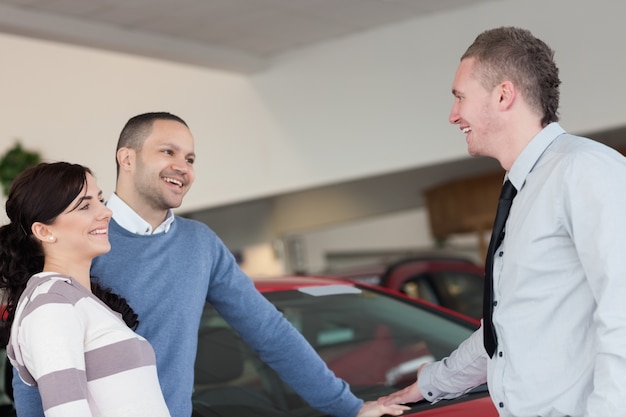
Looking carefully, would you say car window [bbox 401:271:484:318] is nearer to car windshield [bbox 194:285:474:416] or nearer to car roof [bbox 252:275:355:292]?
car windshield [bbox 194:285:474:416]

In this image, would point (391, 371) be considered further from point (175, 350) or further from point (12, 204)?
point (12, 204)

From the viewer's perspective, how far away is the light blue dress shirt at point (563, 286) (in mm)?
1770

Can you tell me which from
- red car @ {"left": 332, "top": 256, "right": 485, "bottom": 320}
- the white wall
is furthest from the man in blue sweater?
the white wall

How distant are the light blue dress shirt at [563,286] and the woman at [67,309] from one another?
788mm

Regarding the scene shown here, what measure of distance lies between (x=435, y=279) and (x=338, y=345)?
10.0 feet

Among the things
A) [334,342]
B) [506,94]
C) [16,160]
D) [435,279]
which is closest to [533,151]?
[506,94]

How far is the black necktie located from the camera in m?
2.04

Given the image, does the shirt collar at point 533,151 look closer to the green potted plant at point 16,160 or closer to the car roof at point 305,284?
the car roof at point 305,284

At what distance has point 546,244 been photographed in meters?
1.89

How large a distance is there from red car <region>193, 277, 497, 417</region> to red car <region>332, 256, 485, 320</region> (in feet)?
7.83

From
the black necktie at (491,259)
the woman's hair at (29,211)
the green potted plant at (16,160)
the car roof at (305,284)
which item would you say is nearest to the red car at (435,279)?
the car roof at (305,284)

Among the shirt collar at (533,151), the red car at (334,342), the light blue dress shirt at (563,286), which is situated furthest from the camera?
the red car at (334,342)

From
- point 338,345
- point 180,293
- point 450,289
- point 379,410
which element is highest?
point 180,293

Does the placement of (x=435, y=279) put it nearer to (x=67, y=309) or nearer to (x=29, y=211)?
(x=29, y=211)
